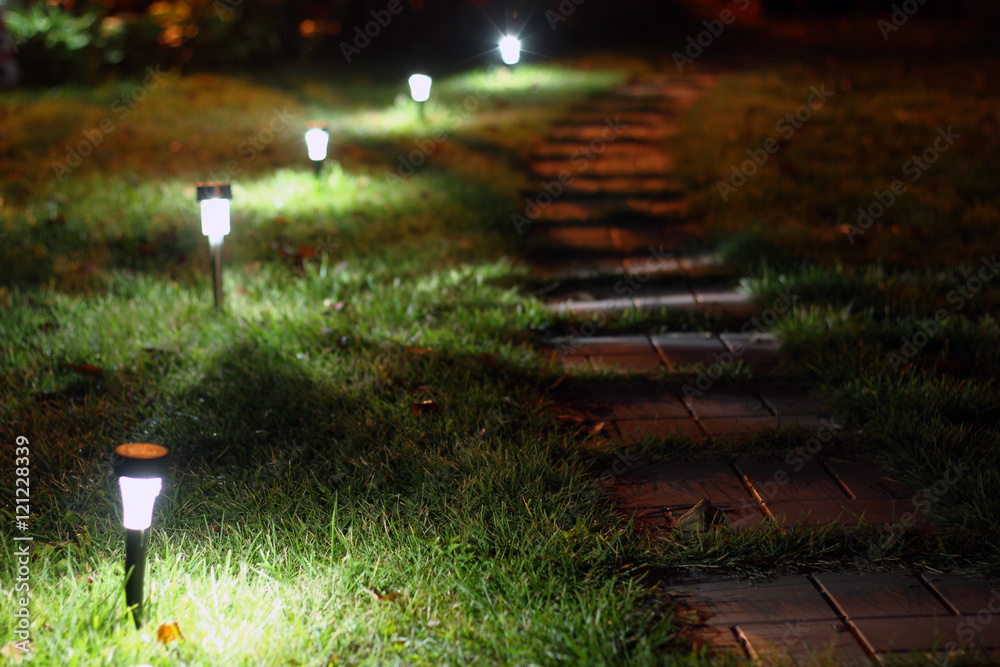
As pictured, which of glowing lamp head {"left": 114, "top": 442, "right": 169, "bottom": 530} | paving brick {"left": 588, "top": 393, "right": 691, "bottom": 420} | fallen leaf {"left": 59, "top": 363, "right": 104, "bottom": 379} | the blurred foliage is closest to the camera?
glowing lamp head {"left": 114, "top": 442, "right": 169, "bottom": 530}

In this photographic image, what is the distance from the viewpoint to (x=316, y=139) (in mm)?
5805

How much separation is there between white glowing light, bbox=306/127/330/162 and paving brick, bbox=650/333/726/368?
300 centimetres

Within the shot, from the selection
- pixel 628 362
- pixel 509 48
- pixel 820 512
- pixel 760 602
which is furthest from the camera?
pixel 509 48

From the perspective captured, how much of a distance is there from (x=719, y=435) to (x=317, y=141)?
3.86 m

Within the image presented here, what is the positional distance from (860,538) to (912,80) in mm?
9107

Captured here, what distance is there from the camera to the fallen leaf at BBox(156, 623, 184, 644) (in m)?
2.06

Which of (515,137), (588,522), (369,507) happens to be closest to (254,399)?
(369,507)

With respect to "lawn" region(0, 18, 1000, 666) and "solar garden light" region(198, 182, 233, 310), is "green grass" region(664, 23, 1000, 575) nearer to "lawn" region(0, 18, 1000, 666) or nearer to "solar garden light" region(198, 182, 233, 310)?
"lawn" region(0, 18, 1000, 666)

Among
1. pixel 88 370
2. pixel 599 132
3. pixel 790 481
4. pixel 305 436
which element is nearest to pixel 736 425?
pixel 790 481

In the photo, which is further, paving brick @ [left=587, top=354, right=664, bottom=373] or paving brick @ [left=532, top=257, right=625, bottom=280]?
paving brick @ [left=532, top=257, right=625, bottom=280]

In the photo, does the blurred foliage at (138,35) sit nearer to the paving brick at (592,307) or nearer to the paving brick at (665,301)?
the paving brick at (592,307)

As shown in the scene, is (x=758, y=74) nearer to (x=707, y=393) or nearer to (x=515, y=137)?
(x=515, y=137)

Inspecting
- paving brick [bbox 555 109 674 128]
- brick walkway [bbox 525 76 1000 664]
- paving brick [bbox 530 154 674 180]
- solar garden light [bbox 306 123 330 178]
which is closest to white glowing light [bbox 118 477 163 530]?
brick walkway [bbox 525 76 1000 664]

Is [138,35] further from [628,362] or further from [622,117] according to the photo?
[628,362]
